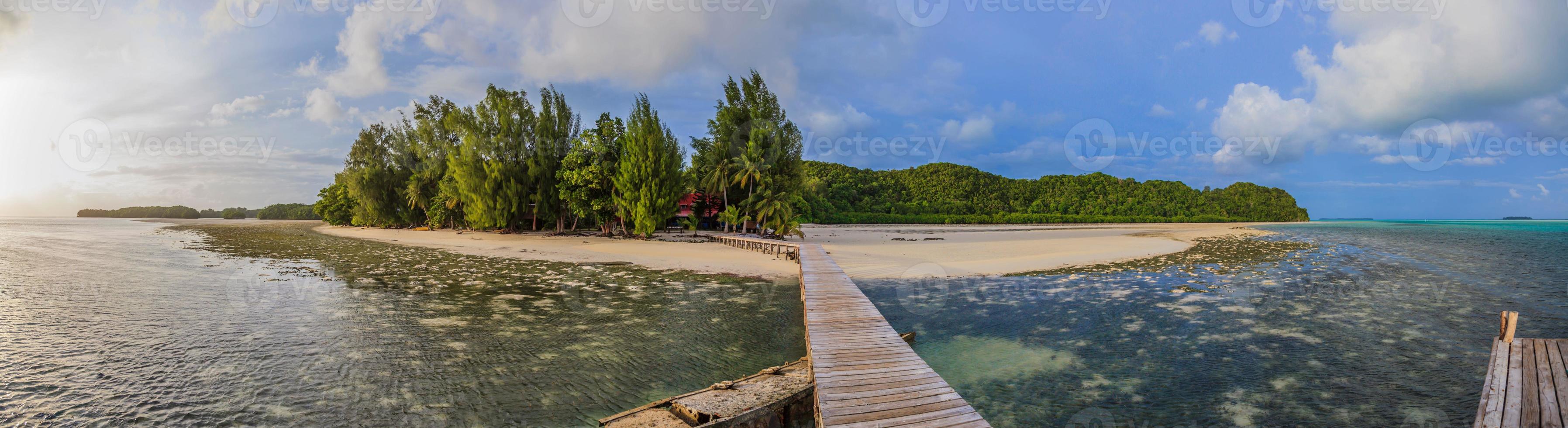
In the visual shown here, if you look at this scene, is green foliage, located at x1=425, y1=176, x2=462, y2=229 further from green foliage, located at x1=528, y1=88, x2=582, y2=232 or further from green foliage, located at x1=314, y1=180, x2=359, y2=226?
green foliage, located at x1=314, y1=180, x2=359, y2=226

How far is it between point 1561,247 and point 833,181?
54534mm

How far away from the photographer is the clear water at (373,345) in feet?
19.0

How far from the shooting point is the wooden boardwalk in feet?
13.7

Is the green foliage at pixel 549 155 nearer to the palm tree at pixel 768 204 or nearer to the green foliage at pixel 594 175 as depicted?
the green foliage at pixel 594 175

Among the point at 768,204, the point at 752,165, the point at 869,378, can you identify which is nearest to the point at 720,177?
the point at 752,165

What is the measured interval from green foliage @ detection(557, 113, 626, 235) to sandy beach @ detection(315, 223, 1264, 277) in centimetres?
177

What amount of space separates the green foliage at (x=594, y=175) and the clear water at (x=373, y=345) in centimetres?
1407

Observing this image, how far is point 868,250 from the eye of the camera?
24984 millimetres

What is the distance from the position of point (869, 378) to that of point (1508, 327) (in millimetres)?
7311

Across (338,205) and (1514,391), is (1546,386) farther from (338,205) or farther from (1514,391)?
(338,205)

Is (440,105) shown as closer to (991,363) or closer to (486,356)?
(486,356)

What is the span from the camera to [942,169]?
266ft

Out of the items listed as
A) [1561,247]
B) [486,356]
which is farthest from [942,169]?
[486,356]

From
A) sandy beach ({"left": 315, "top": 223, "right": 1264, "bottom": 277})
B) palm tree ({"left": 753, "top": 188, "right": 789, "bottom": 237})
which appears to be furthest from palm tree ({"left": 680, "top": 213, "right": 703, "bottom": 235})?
palm tree ({"left": 753, "top": 188, "right": 789, "bottom": 237})
